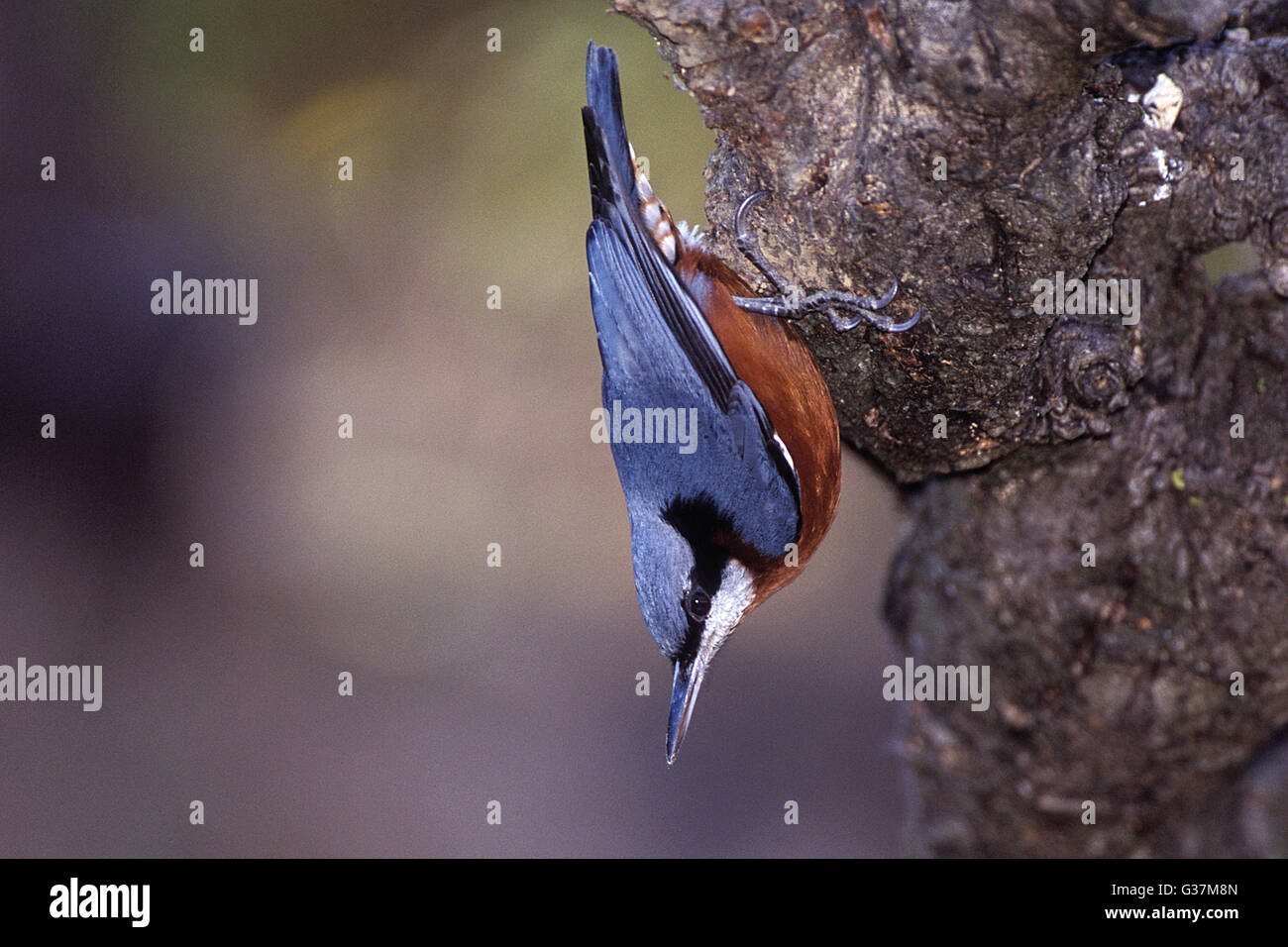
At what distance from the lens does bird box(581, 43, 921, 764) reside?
249 cm

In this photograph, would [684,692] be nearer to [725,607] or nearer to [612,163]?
[725,607]

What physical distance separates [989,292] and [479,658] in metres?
2.81

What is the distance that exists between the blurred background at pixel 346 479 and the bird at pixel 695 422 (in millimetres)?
1504

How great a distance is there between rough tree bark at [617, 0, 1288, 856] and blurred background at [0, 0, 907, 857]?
1.31 meters

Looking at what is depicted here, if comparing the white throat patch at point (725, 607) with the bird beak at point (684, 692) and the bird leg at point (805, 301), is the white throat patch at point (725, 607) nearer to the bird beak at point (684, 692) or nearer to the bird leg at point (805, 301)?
the bird beak at point (684, 692)

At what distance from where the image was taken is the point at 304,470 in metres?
4.27

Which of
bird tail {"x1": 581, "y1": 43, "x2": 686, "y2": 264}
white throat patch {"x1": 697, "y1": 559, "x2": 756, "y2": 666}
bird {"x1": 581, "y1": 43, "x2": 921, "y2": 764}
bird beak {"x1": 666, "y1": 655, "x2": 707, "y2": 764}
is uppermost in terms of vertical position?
bird tail {"x1": 581, "y1": 43, "x2": 686, "y2": 264}

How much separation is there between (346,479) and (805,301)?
8.56 ft

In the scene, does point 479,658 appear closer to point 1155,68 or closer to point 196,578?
point 196,578

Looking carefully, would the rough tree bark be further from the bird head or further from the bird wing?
the bird head

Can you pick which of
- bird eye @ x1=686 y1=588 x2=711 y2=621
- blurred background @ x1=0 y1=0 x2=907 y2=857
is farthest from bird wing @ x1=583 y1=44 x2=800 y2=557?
blurred background @ x1=0 y1=0 x2=907 y2=857

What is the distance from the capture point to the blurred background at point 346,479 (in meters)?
4.07

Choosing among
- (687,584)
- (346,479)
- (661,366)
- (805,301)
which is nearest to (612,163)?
(661,366)

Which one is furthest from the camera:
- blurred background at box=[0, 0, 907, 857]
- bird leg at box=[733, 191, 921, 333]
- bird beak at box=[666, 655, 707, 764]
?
blurred background at box=[0, 0, 907, 857]
